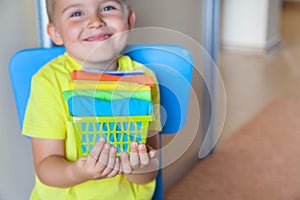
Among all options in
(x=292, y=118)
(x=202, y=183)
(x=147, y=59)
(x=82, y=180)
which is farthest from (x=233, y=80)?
(x=82, y=180)

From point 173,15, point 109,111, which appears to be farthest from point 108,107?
point 173,15

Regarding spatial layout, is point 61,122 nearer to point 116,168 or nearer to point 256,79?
point 116,168

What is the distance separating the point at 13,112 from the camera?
3.70ft

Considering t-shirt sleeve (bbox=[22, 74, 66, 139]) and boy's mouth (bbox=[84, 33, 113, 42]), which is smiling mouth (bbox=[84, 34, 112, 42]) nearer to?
boy's mouth (bbox=[84, 33, 113, 42])

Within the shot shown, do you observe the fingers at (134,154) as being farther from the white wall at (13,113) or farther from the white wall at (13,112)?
the white wall at (13,112)

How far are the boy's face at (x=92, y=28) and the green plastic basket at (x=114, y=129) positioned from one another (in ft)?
0.46

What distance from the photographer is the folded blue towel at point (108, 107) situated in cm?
86

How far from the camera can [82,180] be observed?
0.91 meters

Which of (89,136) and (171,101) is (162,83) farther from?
(89,136)

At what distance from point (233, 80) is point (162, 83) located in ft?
6.23

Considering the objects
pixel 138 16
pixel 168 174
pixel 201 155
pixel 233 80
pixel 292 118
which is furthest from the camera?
pixel 233 80

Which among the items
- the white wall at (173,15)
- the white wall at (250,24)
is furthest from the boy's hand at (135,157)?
the white wall at (250,24)

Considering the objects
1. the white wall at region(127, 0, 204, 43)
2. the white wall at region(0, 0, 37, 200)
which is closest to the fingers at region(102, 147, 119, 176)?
the white wall at region(0, 0, 37, 200)

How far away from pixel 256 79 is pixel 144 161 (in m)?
2.14
